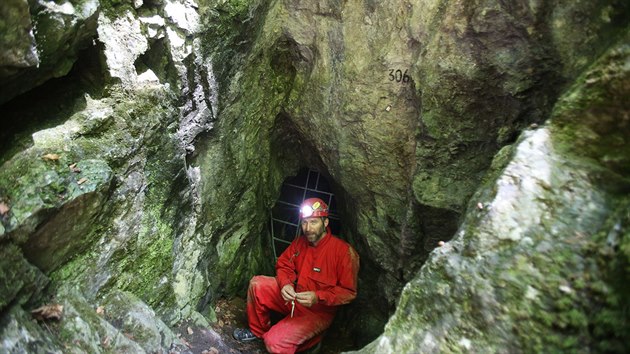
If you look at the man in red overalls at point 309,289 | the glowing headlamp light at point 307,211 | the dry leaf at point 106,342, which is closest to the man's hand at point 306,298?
the man in red overalls at point 309,289

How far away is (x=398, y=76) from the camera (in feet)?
15.5

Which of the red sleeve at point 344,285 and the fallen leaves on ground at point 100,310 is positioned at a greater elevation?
the red sleeve at point 344,285

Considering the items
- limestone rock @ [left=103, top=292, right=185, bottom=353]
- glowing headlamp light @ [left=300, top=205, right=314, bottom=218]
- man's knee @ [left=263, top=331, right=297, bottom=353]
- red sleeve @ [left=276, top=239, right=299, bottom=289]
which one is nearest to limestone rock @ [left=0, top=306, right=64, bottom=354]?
limestone rock @ [left=103, top=292, right=185, bottom=353]

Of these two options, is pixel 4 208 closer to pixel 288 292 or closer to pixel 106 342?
pixel 106 342

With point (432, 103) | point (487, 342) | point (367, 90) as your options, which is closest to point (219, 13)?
point (367, 90)

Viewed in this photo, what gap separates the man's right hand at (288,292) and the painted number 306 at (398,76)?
2658mm

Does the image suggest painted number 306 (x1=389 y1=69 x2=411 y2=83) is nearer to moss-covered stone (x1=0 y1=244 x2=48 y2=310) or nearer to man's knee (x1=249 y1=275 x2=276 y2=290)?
man's knee (x1=249 y1=275 x2=276 y2=290)

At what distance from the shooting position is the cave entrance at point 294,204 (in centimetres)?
700

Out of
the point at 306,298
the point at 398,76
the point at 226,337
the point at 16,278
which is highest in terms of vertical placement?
the point at 398,76

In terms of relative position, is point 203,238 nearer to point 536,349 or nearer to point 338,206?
point 338,206

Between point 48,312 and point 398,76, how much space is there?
12.0 feet

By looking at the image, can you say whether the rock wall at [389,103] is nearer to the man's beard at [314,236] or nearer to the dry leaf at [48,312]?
the man's beard at [314,236]

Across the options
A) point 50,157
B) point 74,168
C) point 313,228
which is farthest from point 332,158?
point 50,157

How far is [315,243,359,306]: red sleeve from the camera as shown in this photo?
5473 mm
